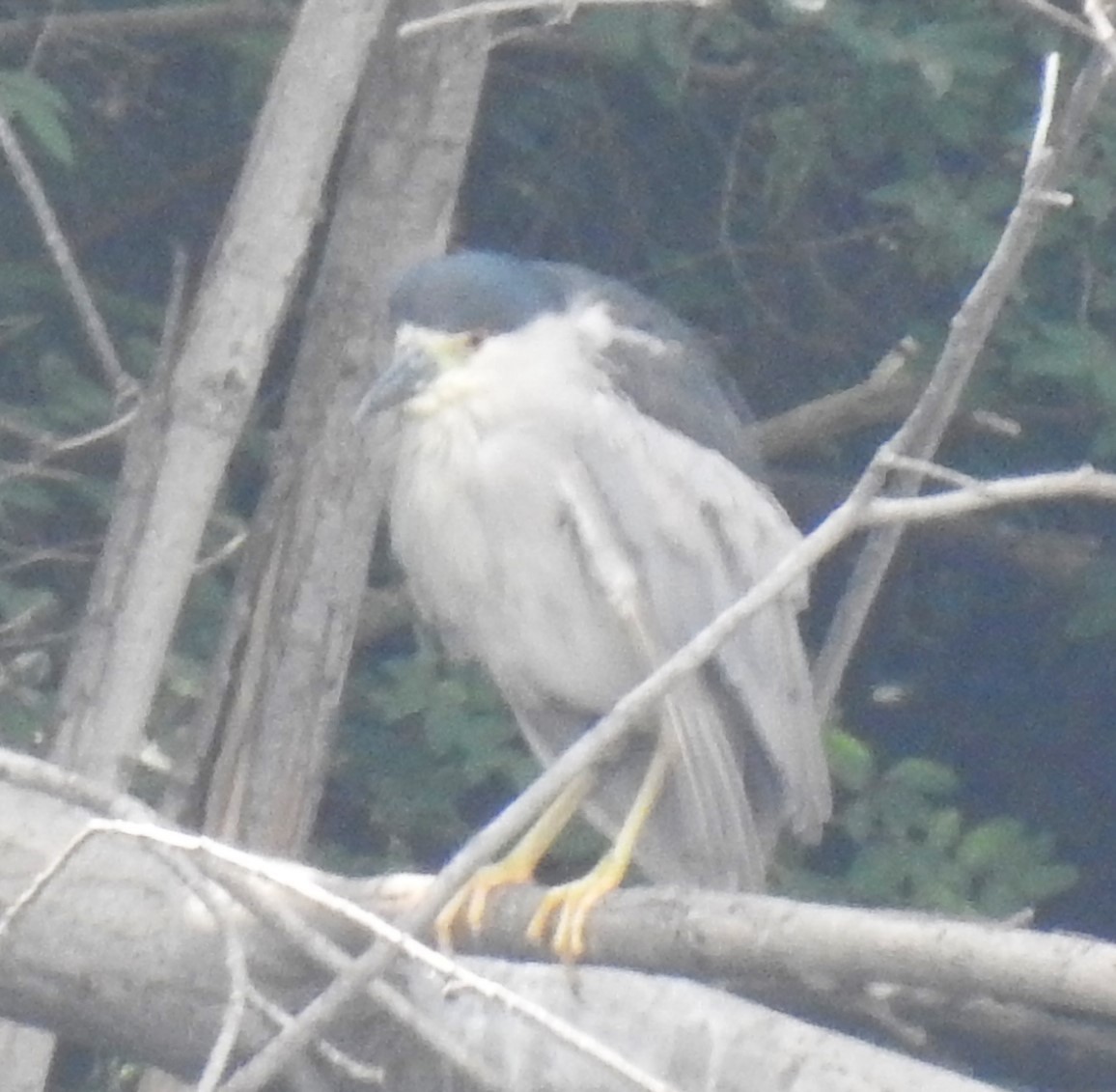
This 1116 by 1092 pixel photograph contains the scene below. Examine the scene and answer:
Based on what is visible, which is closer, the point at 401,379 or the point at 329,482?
the point at 401,379

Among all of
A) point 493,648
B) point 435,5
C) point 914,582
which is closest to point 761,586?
point 493,648

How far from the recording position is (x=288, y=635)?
332cm

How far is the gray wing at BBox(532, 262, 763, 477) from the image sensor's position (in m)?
2.91

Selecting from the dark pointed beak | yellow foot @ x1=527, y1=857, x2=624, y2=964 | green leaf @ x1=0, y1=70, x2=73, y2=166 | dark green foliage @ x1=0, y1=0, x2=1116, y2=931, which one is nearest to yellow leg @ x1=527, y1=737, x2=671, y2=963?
yellow foot @ x1=527, y1=857, x2=624, y2=964

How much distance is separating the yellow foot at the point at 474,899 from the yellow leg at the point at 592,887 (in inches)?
3.4

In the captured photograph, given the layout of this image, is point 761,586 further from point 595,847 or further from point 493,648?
point 595,847

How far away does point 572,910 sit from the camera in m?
2.49

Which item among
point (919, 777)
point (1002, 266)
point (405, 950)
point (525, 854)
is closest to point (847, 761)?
point (919, 777)

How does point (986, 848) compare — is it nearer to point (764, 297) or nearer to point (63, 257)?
point (764, 297)

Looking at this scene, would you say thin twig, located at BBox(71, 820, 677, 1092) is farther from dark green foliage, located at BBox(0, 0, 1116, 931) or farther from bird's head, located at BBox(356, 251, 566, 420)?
dark green foliage, located at BBox(0, 0, 1116, 931)

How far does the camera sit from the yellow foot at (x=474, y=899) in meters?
2.62

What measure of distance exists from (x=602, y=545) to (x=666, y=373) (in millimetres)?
262

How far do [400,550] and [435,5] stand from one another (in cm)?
86

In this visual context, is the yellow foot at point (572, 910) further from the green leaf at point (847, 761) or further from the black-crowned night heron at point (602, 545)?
the green leaf at point (847, 761)
